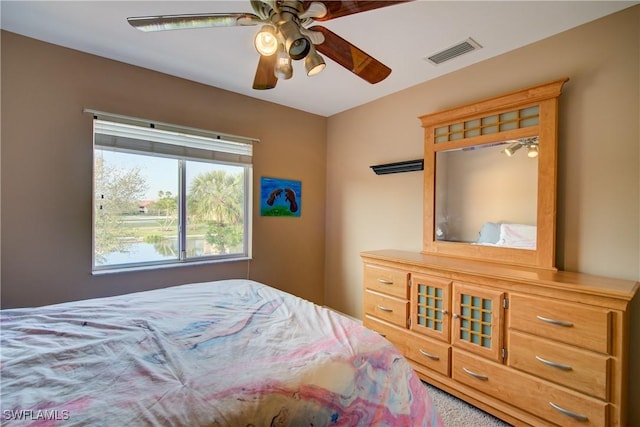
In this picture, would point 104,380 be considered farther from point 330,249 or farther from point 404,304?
point 330,249

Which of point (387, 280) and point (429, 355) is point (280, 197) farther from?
point (429, 355)

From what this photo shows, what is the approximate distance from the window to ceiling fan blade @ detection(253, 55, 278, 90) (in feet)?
4.09

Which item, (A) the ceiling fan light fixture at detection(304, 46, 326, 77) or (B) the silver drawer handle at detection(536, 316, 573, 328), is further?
(B) the silver drawer handle at detection(536, 316, 573, 328)

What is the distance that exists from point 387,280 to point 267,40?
1.97 meters

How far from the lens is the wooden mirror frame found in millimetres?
1983

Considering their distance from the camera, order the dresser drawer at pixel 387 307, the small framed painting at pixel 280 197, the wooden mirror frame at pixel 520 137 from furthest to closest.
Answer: the small framed painting at pixel 280 197
the dresser drawer at pixel 387 307
the wooden mirror frame at pixel 520 137

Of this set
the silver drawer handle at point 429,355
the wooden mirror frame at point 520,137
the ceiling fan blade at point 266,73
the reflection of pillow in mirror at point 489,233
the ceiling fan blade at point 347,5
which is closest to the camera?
the ceiling fan blade at point 347,5

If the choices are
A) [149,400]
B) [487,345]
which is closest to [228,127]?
[149,400]

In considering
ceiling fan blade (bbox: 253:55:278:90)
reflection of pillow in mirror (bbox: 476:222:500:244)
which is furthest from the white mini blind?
reflection of pillow in mirror (bbox: 476:222:500:244)

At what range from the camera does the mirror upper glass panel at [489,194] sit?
2129mm

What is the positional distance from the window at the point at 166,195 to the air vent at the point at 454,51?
194cm

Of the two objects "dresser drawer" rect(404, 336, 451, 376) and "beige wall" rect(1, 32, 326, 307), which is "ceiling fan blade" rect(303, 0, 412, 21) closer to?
"beige wall" rect(1, 32, 326, 307)

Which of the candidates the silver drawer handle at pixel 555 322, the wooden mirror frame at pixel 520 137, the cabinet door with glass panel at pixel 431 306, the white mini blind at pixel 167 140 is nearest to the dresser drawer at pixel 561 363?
the silver drawer handle at pixel 555 322

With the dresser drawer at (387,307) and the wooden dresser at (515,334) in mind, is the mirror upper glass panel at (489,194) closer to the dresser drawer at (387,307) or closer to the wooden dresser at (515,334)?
the wooden dresser at (515,334)
